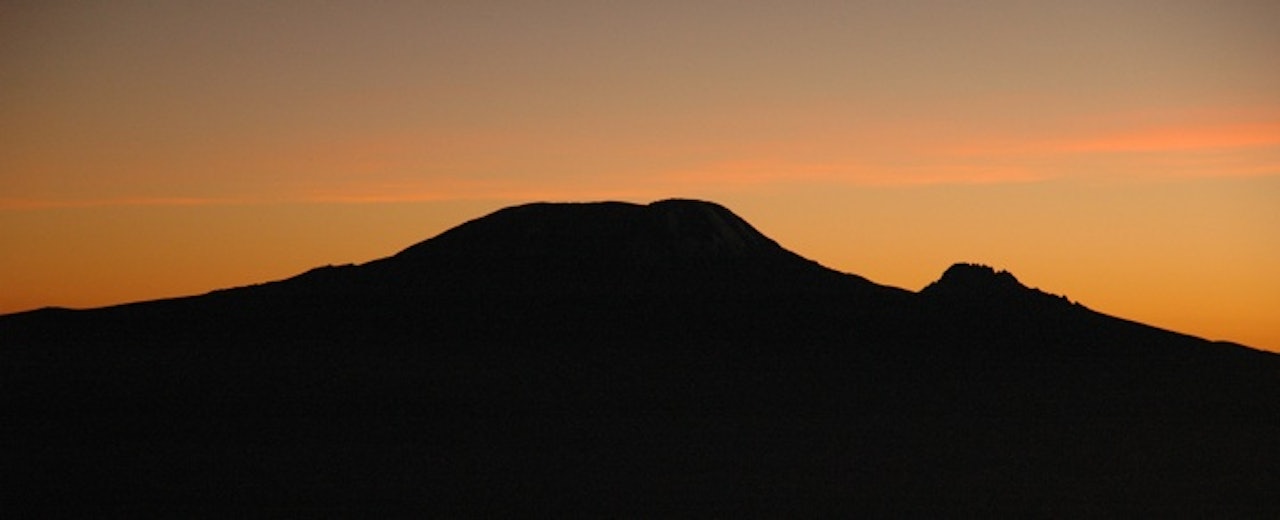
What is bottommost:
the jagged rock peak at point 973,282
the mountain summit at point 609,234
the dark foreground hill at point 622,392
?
the dark foreground hill at point 622,392

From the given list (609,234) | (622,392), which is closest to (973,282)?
(609,234)

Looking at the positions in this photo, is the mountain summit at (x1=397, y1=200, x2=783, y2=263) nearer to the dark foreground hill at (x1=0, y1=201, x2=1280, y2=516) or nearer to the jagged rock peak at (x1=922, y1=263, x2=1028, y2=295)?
the dark foreground hill at (x1=0, y1=201, x2=1280, y2=516)

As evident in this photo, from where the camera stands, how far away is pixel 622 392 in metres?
102

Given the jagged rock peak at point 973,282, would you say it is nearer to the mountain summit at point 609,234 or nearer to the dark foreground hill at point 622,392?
the dark foreground hill at point 622,392

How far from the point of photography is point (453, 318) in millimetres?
113125

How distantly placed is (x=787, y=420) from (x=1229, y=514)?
23950mm

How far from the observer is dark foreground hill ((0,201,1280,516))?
8244cm

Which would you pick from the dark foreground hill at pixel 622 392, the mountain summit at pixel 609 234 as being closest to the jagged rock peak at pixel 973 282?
the dark foreground hill at pixel 622 392

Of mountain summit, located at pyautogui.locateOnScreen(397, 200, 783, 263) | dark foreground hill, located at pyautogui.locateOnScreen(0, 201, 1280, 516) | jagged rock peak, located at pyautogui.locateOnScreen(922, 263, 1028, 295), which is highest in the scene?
mountain summit, located at pyautogui.locateOnScreen(397, 200, 783, 263)

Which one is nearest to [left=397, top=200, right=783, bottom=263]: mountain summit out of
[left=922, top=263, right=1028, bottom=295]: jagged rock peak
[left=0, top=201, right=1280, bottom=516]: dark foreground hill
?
[left=0, top=201, right=1280, bottom=516]: dark foreground hill

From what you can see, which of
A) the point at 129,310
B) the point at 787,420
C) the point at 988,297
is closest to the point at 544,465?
the point at 787,420

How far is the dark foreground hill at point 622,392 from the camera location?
82.4m

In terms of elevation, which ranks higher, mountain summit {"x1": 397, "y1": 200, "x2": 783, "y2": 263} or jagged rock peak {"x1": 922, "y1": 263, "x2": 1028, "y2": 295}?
mountain summit {"x1": 397, "y1": 200, "x2": 783, "y2": 263}

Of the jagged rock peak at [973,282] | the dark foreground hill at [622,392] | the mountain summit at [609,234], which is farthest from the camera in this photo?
the jagged rock peak at [973,282]
